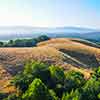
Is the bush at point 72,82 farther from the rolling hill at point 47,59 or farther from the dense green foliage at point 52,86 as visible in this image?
the rolling hill at point 47,59

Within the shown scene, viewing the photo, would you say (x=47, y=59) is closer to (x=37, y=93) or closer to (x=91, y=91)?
(x=91, y=91)

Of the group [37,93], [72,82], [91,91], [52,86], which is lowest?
[52,86]

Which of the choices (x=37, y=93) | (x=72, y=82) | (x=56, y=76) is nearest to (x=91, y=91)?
(x=72, y=82)

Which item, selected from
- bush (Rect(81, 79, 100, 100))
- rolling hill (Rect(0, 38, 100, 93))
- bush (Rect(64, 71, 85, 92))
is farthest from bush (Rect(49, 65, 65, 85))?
rolling hill (Rect(0, 38, 100, 93))

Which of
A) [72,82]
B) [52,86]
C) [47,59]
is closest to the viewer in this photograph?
[72,82]

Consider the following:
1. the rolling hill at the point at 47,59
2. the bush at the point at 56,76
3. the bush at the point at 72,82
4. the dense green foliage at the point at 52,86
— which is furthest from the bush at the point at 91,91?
the rolling hill at the point at 47,59

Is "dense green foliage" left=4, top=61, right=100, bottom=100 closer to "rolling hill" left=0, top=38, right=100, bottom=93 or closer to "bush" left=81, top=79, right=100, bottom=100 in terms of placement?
"bush" left=81, top=79, right=100, bottom=100

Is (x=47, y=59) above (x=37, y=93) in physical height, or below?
below

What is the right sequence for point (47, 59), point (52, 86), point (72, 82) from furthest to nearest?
point (47, 59), point (52, 86), point (72, 82)
